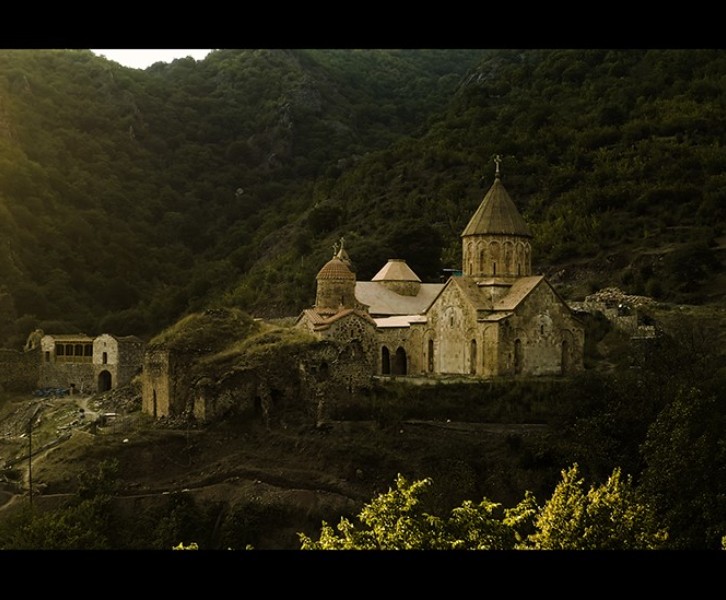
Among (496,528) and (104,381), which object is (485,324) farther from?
(104,381)

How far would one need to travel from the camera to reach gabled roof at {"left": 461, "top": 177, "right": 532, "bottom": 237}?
28297 millimetres

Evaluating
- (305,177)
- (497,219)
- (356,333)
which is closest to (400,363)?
(356,333)

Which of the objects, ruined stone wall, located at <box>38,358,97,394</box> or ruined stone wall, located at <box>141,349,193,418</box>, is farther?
ruined stone wall, located at <box>38,358,97,394</box>

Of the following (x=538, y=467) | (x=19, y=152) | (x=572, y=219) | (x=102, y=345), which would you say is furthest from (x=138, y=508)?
(x=19, y=152)

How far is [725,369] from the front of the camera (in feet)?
85.1

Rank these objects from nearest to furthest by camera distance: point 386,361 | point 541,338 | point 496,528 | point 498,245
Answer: point 496,528 < point 541,338 < point 498,245 < point 386,361

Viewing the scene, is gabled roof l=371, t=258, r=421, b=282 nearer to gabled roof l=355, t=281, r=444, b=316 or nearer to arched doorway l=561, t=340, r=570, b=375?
gabled roof l=355, t=281, r=444, b=316

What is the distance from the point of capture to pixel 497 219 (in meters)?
28.4

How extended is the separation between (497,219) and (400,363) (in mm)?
5981

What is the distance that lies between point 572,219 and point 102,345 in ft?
77.3

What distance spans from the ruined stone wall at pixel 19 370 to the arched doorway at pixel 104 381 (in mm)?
3187

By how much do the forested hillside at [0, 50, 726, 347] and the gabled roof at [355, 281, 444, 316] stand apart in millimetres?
6626

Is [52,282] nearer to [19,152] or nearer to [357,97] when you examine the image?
[19,152]

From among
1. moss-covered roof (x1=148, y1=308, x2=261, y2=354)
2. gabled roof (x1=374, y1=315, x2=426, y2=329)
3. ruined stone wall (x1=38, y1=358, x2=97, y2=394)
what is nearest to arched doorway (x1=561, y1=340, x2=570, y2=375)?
gabled roof (x1=374, y1=315, x2=426, y2=329)
